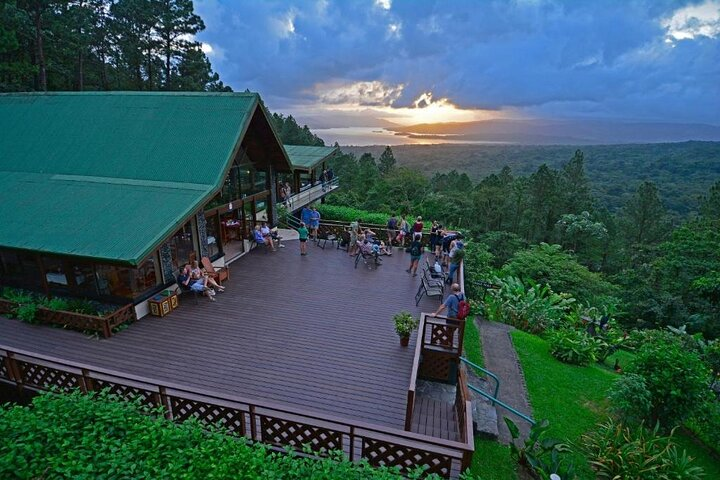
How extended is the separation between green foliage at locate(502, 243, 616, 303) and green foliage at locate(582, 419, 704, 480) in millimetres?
14860

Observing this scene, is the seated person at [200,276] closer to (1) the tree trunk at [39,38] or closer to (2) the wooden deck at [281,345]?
(2) the wooden deck at [281,345]

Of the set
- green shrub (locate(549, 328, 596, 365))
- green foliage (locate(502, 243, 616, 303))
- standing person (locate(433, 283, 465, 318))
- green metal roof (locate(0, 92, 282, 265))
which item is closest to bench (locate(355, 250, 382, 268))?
green metal roof (locate(0, 92, 282, 265))

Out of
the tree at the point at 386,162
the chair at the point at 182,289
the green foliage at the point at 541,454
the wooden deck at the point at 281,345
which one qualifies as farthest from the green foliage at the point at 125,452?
the tree at the point at 386,162

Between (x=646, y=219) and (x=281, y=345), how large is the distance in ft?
147

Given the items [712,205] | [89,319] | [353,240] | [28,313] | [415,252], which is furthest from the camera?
[712,205]

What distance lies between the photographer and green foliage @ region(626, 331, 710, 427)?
8016 millimetres

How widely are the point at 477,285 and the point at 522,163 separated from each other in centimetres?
10189

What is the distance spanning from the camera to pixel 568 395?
9.98 meters

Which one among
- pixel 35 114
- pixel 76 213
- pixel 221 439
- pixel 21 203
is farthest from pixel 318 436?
pixel 35 114

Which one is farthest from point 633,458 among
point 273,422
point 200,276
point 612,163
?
point 612,163

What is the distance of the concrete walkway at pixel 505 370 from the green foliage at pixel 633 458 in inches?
53.1

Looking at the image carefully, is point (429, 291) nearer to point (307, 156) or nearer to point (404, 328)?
point (404, 328)

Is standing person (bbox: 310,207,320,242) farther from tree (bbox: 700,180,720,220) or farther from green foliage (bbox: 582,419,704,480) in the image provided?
tree (bbox: 700,180,720,220)

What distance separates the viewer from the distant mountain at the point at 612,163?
71.2 m
